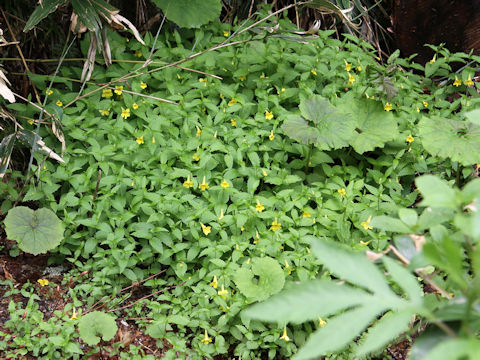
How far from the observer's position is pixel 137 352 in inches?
86.8

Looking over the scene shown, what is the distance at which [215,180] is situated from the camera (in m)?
2.74

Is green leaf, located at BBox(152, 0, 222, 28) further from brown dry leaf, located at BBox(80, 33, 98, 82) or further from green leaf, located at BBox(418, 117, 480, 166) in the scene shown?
green leaf, located at BBox(418, 117, 480, 166)

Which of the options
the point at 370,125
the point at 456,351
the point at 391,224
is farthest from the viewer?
the point at 370,125

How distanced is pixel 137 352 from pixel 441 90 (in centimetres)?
246

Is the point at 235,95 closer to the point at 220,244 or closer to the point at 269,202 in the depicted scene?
the point at 269,202

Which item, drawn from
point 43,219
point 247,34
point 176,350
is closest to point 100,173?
point 43,219

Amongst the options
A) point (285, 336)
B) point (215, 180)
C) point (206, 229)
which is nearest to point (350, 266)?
point (285, 336)

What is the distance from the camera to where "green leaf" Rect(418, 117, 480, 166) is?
2774mm

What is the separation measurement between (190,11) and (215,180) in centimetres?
113

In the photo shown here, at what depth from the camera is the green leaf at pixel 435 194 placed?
2.55 ft

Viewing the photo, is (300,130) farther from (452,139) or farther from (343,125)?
(452,139)

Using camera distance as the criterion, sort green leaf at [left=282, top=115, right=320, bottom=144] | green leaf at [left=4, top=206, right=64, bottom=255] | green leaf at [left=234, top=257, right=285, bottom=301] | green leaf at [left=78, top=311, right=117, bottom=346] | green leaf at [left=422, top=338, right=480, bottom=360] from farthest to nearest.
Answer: green leaf at [left=282, top=115, right=320, bottom=144] < green leaf at [left=4, top=206, right=64, bottom=255] < green leaf at [left=234, top=257, right=285, bottom=301] < green leaf at [left=78, top=311, right=117, bottom=346] < green leaf at [left=422, top=338, right=480, bottom=360]

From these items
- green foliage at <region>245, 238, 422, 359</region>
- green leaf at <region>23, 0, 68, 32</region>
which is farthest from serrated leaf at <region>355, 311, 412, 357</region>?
green leaf at <region>23, 0, 68, 32</region>

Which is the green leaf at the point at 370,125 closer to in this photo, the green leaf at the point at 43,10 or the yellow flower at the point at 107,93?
the yellow flower at the point at 107,93
